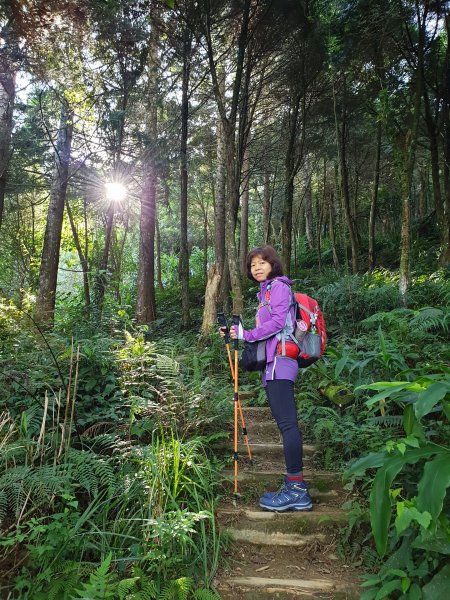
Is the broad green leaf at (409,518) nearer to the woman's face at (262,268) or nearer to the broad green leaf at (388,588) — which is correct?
the broad green leaf at (388,588)

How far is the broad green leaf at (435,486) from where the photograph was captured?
170 centimetres

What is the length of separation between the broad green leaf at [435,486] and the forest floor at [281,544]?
1388mm

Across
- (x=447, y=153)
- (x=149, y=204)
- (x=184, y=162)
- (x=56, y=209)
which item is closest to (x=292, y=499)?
(x=184, y=162)

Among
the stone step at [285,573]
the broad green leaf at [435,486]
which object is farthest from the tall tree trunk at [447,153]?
the broad green leaf at [435,486]

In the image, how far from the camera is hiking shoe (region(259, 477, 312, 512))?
10.7 feet

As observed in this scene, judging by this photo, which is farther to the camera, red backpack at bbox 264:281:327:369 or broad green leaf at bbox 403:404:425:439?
red backpack at bbox 264:281:327:369

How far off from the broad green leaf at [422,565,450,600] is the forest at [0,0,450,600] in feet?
0.03

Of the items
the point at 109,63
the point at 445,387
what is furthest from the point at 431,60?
the point at 445,387

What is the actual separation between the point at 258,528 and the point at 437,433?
1.66 metres

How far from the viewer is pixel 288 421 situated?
3232 millimetres

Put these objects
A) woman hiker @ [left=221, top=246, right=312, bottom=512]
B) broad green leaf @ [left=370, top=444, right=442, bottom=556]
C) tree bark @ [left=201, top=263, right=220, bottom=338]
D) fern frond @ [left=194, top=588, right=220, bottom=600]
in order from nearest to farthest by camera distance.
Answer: broad green leaf @ [left=370, top=444, right=442, bottom=556], fern frond @ [left=194, top=588, right=220, bottom=600], woman hiker @ [left=221, top=246, right=312, bottom=512], tree bark @ [left=201, top=263, right=220, bottom=338]

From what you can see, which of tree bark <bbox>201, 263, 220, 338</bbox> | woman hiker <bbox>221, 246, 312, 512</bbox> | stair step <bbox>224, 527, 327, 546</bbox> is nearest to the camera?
stair step <bbox>224, 527, 327, 546</bbox>

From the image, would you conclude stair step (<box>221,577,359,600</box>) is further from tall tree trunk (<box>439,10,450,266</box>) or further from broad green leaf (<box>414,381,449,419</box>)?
tall tree trunk (<box>439,10,450,266</box>)

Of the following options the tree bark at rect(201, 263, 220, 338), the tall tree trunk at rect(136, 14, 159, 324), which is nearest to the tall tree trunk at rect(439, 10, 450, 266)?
the tree bark at rect(201, 263, 220, 338)
